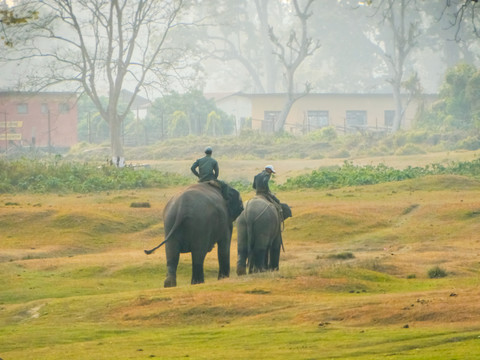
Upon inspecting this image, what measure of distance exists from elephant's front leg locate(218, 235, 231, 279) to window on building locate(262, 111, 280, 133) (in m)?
53.4

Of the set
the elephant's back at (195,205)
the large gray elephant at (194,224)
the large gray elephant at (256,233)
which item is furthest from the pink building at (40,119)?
the elephant's back at (195,205)

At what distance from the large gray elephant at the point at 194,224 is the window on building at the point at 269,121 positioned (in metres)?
54.1

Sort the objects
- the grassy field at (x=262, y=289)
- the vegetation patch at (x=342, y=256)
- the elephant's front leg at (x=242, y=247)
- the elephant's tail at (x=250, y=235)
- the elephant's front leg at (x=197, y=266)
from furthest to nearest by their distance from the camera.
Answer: the vegetation patch at (x=342, y=256) < the elephant's front leg at (x=242, y=247) < the elephant's tail at (x=250, y=235) < the elephant's front leg at (x=197, y=266) < the grassy field at (x=262, y=289)

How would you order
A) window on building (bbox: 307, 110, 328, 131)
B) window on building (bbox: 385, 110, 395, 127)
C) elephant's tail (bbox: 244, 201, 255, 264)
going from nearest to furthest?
elephant's tail (bbox: 244, 201, 255, 264)
window on building (bbox: 307, 110, 328, 131)
window on building (bbox: 385, 110, 395, 127)

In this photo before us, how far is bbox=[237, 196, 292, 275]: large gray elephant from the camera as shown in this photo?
20078mm

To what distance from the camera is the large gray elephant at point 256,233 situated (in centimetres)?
2008

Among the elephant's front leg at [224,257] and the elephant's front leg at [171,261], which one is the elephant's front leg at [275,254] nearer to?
the elephant's front leg at [224,257]

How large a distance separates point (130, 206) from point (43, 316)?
16.2 m

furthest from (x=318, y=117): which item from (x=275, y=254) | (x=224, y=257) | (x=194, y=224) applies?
(x=194, y=224)

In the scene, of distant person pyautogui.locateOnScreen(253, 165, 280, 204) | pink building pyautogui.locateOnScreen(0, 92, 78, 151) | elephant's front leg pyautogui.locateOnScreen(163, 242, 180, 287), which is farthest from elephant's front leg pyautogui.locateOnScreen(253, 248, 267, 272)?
pink building pyautogui.locateOnScreen(0, 92, 78, 151)

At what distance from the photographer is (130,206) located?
106 feet

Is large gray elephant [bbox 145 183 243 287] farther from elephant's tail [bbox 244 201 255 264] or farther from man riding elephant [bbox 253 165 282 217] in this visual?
man riding elephant [bbox 253 165 282 217]

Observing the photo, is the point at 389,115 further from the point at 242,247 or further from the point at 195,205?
the point at 195,205

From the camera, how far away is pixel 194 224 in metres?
18.9
